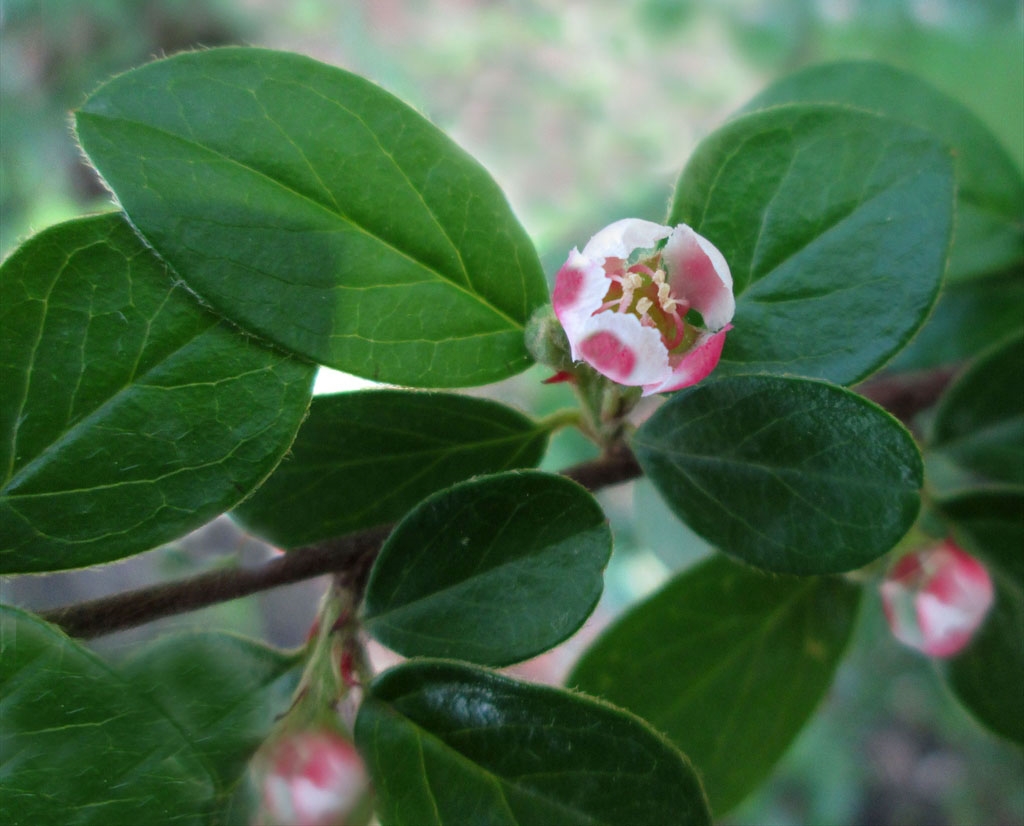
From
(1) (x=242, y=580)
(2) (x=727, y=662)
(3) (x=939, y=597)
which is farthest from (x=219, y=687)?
(3) (x=939, y=597)

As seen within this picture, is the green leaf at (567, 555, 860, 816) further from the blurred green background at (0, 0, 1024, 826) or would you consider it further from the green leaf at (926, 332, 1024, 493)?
the blurred green background at (0, 0, 1024, 826)

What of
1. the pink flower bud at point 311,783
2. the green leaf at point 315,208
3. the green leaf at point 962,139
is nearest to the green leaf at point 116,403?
the green leaf at point 315,208

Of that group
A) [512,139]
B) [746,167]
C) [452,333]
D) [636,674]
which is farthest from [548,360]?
[512,139]

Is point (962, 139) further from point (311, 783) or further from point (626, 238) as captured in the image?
point (311, 783)

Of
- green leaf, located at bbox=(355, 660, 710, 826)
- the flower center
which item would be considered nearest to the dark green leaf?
the flower center

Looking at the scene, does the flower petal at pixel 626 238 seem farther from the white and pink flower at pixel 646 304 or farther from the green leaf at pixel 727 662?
the green leaf at pixel 727 662

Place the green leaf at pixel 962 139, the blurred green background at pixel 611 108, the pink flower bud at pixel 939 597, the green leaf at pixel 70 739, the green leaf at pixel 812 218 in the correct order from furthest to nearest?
the blurred green background at pixel 611 108
the green leaf at pixel 962 139
the pink flower bud at pixel 939 597
the green leaf at pixel 812 218
the green leaf at pixel 70 739

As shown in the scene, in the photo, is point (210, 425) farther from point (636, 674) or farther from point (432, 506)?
point (636, 674)
